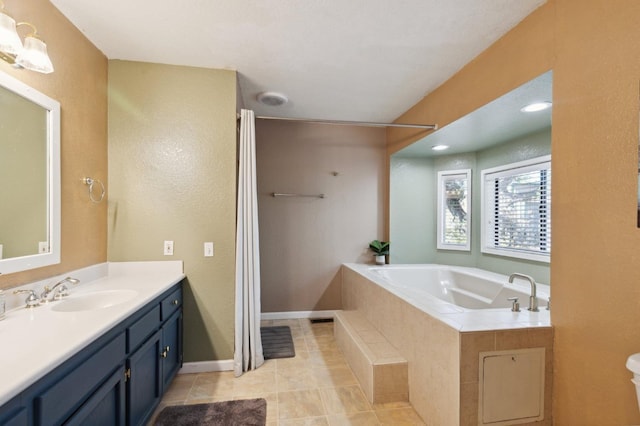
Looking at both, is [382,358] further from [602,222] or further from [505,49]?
[505,49]

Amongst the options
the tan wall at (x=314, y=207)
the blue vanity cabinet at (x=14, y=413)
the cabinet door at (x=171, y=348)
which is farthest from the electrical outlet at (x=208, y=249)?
the blue vanity cabinet at (x=14, y=413)

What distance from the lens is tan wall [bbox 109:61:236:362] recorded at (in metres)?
2.25

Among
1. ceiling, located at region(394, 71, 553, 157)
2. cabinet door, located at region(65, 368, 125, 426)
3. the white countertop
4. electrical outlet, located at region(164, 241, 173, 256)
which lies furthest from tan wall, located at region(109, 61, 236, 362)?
ceiling, located at region(394, 71, 553, 157)

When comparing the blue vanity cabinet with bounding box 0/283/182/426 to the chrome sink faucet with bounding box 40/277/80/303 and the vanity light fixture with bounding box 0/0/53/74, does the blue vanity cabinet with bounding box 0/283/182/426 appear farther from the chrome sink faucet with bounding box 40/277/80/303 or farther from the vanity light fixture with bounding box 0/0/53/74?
the vanity light fixture with bounding box 0/0/53/74

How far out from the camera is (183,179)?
2.32m

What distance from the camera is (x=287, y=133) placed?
3.70 metres

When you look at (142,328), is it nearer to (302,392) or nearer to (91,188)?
(91,188)

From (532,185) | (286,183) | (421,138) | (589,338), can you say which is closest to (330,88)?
(421,138)

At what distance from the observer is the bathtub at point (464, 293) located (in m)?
1.67

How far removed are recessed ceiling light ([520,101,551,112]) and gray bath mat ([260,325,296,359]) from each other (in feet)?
9.28

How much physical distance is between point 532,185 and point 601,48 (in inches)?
68.4

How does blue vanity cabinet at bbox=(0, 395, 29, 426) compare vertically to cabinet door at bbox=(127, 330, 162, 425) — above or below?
above

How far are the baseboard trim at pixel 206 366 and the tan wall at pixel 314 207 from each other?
1.26 m

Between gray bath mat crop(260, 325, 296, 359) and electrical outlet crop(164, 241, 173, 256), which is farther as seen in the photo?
gray bath mat crop(260, 325, 296, 359)
